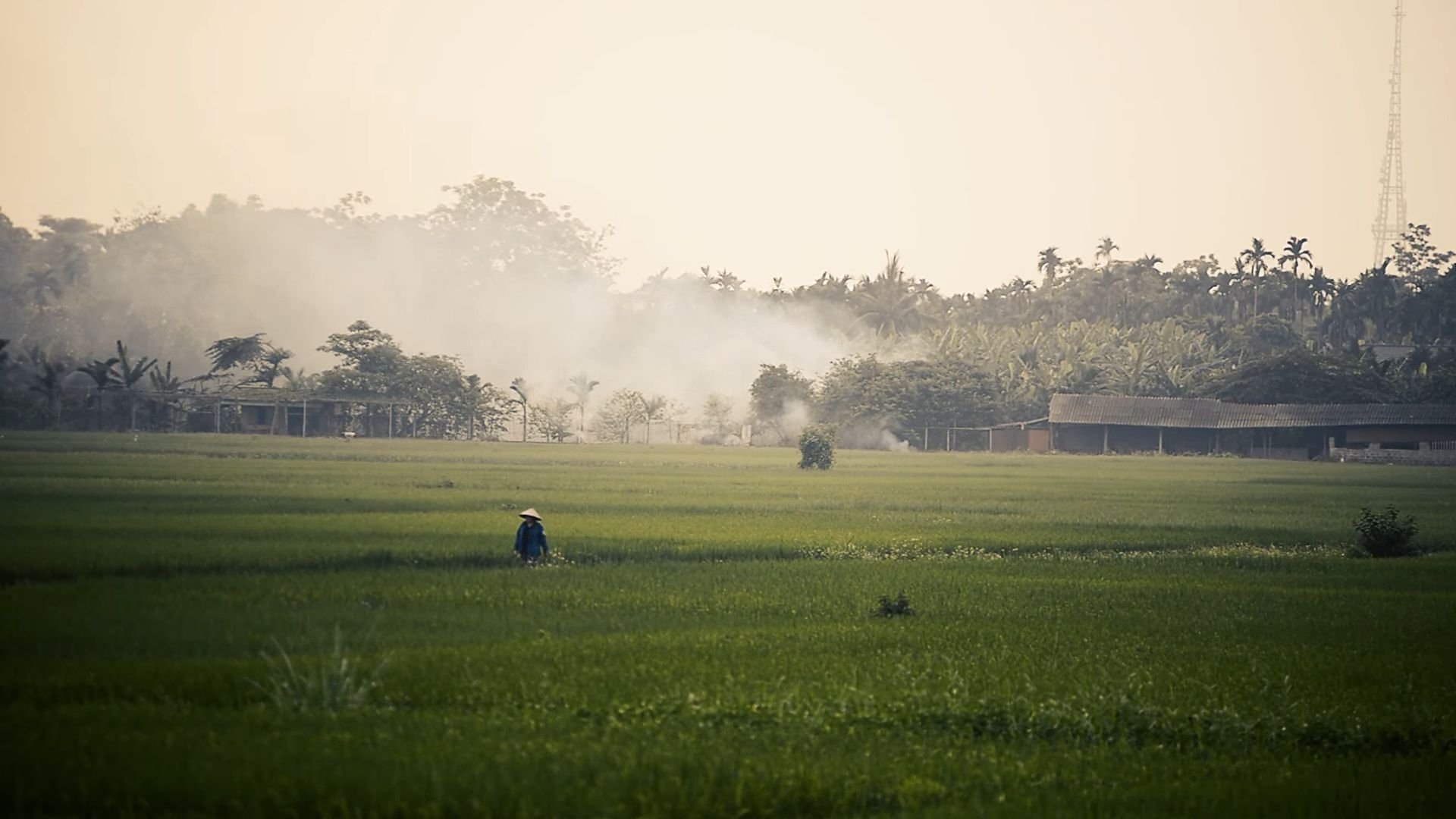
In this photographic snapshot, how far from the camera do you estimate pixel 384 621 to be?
47.3 ft

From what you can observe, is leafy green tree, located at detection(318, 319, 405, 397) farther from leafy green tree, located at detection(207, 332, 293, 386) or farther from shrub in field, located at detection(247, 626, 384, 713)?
shrub in field, located at detection(247, 626, 384, 713)

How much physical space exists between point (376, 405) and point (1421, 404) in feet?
169

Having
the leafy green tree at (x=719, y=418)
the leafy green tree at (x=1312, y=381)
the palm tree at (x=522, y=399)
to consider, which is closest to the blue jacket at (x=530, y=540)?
the palm tree at (x=522, y=399)

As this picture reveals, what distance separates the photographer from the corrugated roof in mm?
68812

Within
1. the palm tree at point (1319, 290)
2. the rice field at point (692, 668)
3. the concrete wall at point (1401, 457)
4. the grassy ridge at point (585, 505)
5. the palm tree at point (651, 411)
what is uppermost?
the palm tree at point (1319, 290)

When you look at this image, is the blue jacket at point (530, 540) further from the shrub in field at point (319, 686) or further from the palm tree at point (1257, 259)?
the palm tree at point (1257, 259)

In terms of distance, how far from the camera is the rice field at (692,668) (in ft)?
29.4

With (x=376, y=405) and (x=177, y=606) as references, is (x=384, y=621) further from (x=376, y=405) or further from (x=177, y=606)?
(x=376, y=405)

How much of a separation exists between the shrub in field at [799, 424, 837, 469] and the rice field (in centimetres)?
2387

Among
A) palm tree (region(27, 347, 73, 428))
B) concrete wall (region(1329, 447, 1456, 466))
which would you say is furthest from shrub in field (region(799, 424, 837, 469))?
concrete wall (region(1329, 447, 1456, 466))

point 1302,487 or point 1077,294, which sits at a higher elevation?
point 1077,294

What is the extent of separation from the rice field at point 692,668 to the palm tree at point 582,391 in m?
49.7

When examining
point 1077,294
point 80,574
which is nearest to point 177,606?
point 80,574

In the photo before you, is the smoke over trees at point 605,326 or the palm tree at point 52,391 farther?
the smoke over trees at point 605,326
